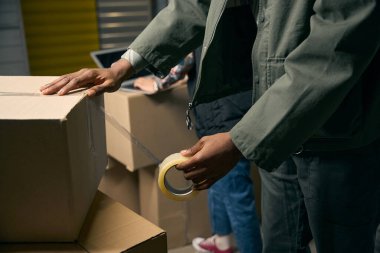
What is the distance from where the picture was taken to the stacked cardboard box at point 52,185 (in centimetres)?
84

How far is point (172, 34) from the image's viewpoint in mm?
1225

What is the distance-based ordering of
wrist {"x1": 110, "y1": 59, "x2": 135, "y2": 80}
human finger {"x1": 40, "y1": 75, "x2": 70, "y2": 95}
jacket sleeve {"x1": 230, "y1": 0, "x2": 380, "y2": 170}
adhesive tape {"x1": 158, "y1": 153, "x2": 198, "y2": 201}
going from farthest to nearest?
wrist {"x1": 110, "y1": 59, "x2": 135, "y2": 80}
human finger {"x1": 40, "y1": 75, "x2": 70, "y2": 95}
adhesive tape {"x1": 158, "y1": 153, "x2": 198, "y2": 201}
jacket sleeve {"x1": 230, "y1": 0, "x2": 380, "y2": 170}

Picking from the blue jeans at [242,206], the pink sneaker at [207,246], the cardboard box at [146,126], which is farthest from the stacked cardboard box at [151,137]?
the blue jeans at [242,206]

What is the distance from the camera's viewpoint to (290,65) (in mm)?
849

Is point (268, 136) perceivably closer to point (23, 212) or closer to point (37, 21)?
point (23, 212)

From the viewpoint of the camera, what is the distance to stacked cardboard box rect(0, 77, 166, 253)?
2.77 feet

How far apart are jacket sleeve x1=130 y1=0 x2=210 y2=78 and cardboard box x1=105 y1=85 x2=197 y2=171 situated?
0.71 m

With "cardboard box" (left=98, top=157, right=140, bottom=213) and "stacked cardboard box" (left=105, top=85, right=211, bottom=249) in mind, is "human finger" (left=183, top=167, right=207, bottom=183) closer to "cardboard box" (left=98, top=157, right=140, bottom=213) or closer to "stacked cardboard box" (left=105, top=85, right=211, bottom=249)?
"stacked cardboard box" (left=105, top=85, right=211, bottom=249)

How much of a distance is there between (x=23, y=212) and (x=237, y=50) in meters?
0.67

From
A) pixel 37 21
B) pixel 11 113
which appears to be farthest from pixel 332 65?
pixel 37 21

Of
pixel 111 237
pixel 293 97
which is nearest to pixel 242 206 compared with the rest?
pixel 111 237

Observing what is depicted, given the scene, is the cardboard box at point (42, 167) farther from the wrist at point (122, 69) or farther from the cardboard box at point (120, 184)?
the cardboard box at point (120, 184)

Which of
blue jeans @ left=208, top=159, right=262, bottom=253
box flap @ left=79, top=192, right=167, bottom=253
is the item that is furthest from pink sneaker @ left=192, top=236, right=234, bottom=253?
box flap @ left=79, top=192, right=167, bottom=253

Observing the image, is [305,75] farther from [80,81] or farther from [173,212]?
[173,212]
